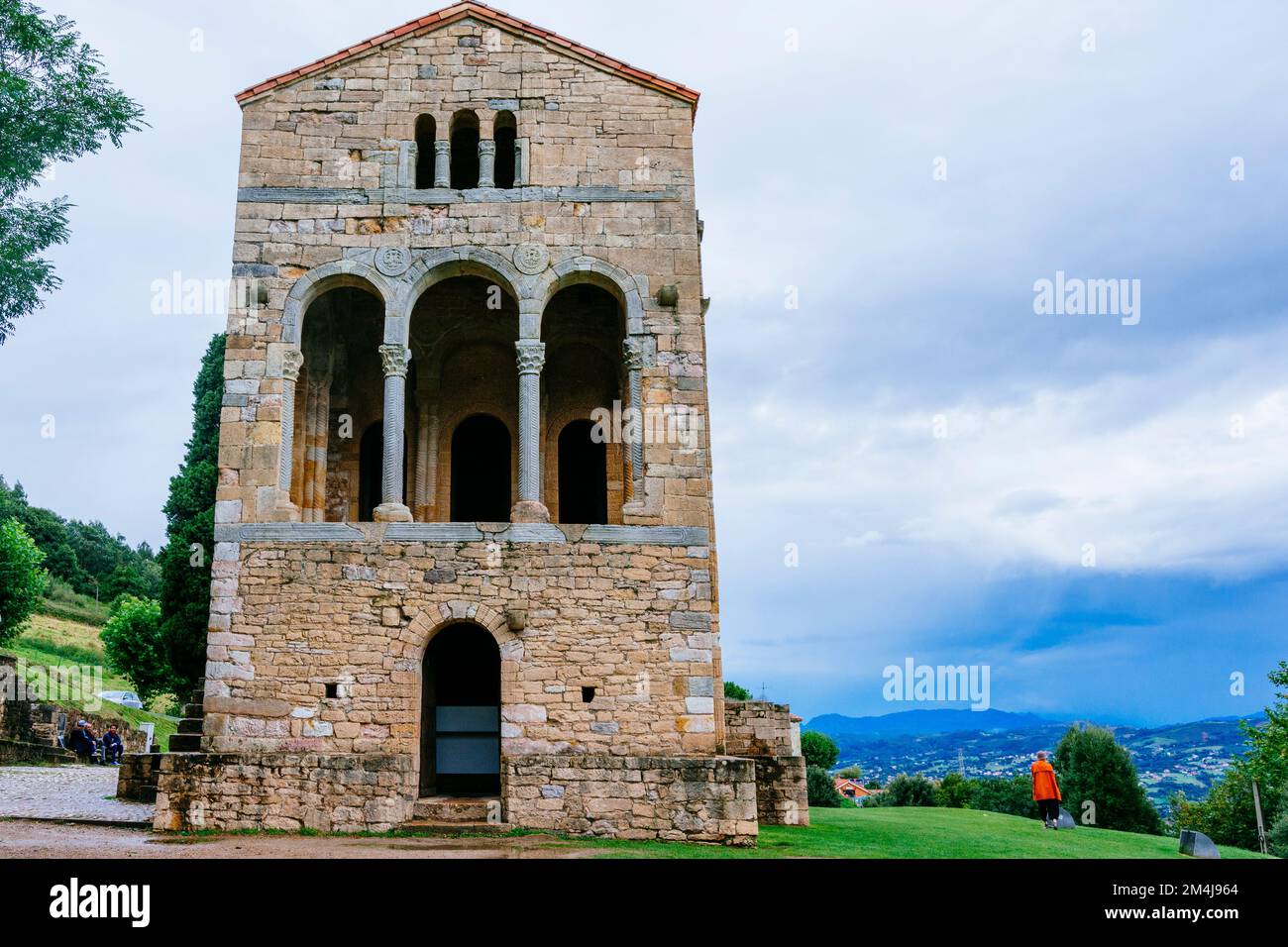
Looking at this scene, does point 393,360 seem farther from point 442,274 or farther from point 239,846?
point 239,846

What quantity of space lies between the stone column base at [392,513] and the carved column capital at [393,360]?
199 centimetres

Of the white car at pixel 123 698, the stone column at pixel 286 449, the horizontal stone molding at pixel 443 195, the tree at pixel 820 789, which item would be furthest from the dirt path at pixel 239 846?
the white car at pixel 123 698

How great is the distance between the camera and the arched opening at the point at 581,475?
724 inches

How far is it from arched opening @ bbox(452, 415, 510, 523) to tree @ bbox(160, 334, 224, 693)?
7418 mm

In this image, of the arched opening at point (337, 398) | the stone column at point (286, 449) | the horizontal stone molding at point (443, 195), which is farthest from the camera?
the arched opening at point (337, 398)

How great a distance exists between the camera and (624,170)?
51.5 feet

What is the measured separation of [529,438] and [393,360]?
7.72 ft

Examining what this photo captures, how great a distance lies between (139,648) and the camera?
3394 cm

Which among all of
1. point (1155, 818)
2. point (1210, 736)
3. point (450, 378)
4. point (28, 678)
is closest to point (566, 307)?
point (450, 378)

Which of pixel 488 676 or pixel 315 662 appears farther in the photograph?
pixel 488 676

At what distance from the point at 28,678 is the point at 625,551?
2481 cm

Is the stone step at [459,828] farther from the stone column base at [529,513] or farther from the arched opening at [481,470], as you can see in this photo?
the arched opening at [481,470]
